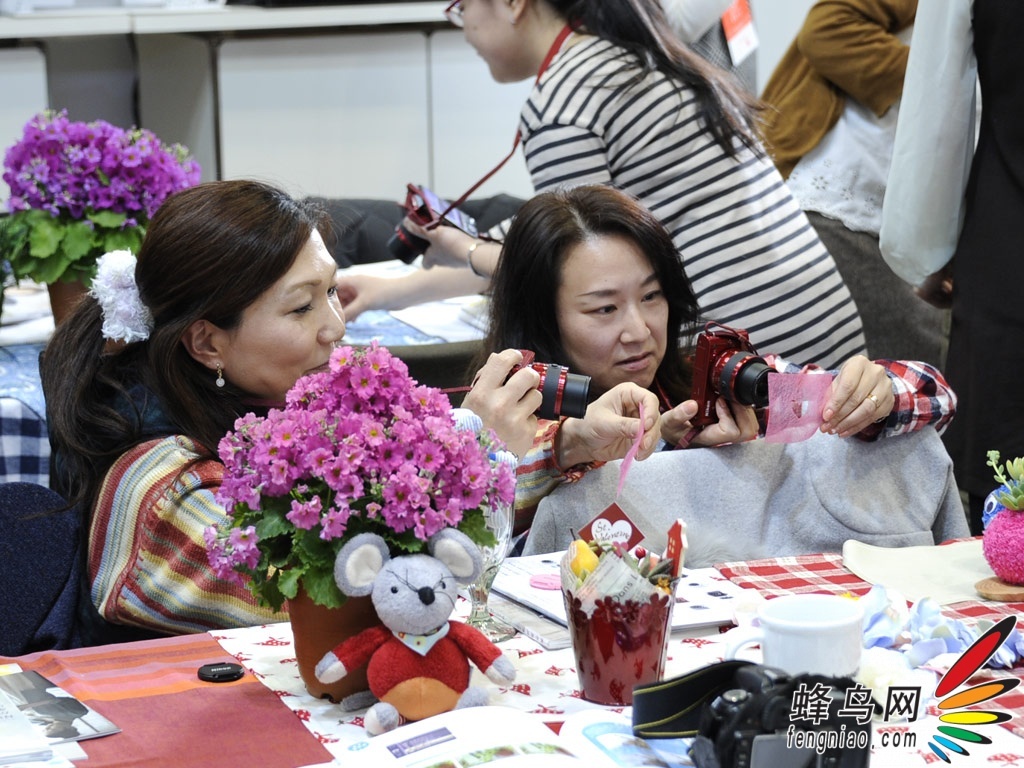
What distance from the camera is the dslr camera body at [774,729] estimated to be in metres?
0.97

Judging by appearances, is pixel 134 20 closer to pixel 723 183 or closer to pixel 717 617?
pixel 723 183

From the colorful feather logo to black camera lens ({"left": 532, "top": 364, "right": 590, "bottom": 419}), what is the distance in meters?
0.54

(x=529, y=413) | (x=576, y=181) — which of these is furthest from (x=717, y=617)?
(x=576, y=181)

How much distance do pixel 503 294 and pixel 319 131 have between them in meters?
2.91

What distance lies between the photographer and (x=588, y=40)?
235 centimetres

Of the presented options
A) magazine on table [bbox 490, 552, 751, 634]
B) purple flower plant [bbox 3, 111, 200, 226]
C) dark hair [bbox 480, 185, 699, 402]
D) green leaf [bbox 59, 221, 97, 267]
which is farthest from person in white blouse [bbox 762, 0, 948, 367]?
magazine on table [bbox 490, 552, 751, 634]

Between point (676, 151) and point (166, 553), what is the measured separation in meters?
1.22

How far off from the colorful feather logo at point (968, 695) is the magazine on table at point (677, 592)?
0.25 metres

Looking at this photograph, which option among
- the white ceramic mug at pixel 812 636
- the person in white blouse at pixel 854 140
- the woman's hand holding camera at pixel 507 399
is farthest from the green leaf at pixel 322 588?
the person in white blouse at pixel 854 140

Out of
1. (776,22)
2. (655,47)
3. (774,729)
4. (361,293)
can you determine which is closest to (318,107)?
(776,22)

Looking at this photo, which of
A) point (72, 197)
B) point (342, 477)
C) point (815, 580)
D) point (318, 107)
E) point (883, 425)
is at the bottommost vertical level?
point (815, 580)

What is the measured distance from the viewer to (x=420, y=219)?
2.59 m

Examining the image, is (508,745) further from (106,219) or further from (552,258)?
(106,219)

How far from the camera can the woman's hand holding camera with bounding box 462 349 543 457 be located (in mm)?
1543
